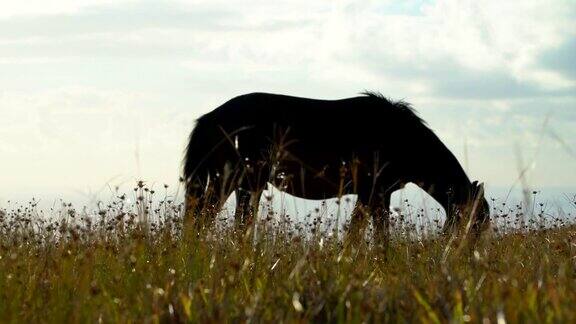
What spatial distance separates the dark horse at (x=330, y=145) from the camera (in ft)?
33.0

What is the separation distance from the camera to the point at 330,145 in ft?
34.6

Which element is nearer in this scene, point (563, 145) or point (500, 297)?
point (500, 297)

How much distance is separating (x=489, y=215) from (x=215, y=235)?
4131 millimetres

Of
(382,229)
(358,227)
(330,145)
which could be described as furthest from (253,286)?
(330,145)

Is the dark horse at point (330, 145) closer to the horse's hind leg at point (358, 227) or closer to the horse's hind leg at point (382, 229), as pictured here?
the horse's hind leg at point (382, 229)

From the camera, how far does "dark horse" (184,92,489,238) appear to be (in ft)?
33.0

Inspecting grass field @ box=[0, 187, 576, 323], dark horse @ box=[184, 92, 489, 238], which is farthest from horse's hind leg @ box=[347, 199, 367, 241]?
dark horse @ box=[184, 92, 489, 238]

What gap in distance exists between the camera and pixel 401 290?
3.94 metres

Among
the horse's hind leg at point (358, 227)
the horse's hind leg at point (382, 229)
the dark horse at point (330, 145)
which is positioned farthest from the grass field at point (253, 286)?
the dark horse at point (330, 145)

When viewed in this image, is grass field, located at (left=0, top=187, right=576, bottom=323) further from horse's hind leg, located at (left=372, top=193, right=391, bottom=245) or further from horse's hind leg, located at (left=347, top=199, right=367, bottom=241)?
horse's hind leg, located at (left=372, top=193, right=391, bottom=245)

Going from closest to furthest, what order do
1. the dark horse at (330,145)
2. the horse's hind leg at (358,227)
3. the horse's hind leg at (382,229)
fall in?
the horse's hind leg at (358,227) < the horse's hind leg at (382,229) < the dark horse at (330,145)

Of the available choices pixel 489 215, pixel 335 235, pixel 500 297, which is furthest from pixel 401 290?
pixel 489 215

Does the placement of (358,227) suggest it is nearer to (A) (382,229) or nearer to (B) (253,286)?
(A) (382,229)

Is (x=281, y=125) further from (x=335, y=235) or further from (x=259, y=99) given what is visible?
(x=335, y=235)
